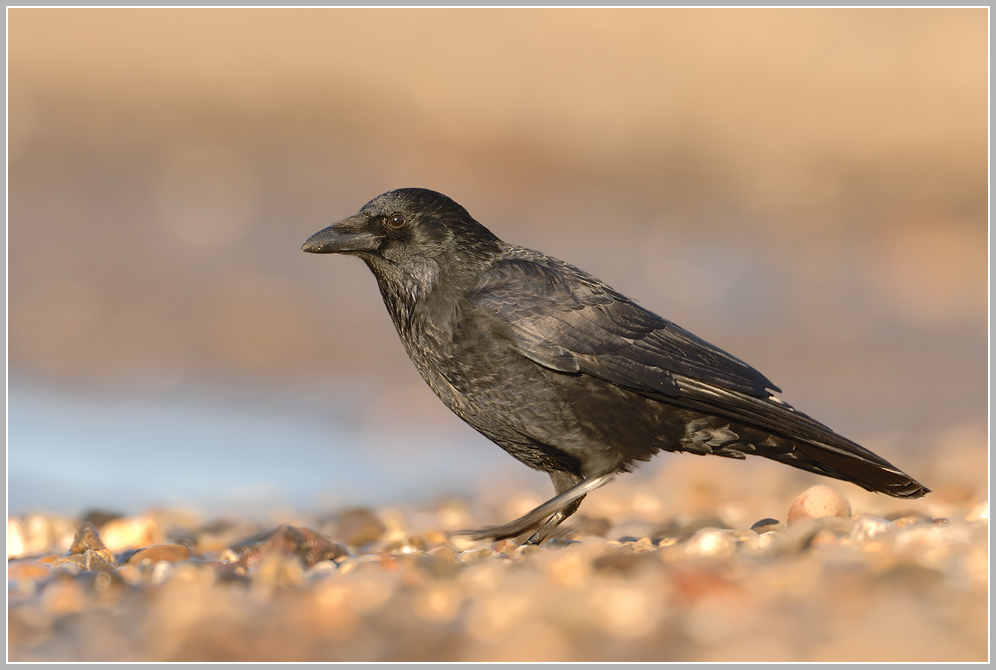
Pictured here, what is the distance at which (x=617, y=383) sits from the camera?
14.5 ft

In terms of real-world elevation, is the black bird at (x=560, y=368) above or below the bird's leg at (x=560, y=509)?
above

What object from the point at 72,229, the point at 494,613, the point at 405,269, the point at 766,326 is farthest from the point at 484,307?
the point at 72,229

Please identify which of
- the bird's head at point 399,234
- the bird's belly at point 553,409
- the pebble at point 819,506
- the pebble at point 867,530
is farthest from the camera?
the bird's head at point 399,234

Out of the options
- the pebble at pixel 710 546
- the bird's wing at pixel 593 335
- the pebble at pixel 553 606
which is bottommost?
the pebble at pixel 553 606

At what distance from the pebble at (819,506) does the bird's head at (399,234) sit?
2.15 metres

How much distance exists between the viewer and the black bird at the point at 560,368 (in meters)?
4.38

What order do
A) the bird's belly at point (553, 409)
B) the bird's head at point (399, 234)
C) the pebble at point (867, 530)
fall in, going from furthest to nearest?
the bird's head at point (399, 234) → the bird's belly at point (553, 409) → the pebble at point (867, 530)

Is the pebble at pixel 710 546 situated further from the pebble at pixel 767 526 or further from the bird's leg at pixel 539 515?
the pebble at pixel 767 526

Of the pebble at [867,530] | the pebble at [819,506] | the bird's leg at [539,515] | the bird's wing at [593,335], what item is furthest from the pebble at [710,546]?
the pebble at [819,506]

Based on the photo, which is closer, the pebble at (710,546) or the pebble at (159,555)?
the pebble at (710,546)

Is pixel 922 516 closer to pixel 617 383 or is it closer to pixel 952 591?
pixel 617 383

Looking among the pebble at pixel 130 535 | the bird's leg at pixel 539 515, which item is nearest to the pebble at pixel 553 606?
the bird's leg at pixel 539 515

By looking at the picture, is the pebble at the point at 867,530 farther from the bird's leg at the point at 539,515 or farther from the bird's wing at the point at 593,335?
the bird's leg at the point at 539,515

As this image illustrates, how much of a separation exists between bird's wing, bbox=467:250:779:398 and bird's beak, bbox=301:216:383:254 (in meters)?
0.64
